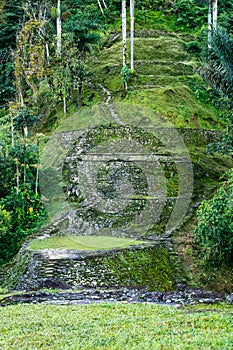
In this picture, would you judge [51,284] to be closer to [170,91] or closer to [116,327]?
[116,327]

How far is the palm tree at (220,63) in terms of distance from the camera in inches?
508

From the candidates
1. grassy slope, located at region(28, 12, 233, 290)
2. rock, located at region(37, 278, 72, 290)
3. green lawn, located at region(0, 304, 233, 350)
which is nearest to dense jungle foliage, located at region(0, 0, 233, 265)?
grassy slope, located at region(28, 12, 233, 290)

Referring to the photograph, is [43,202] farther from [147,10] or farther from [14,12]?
[147,10]

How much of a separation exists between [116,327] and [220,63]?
9124 mm

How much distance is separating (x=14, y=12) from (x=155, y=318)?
1135 inches

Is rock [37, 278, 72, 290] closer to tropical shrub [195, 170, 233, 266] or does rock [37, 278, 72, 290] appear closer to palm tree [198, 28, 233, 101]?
tropical shrub [195, 170, 233, 266]

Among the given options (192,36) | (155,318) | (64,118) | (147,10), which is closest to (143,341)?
(155,318)

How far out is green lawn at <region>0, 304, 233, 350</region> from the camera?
19.5ft

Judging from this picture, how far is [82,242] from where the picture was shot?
13.6 m

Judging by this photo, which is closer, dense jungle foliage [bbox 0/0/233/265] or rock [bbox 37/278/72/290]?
rock [bbox 37/278/72/290]

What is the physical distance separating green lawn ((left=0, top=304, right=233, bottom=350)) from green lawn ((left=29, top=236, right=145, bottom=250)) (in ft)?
15.3

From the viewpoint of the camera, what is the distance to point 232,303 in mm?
8719

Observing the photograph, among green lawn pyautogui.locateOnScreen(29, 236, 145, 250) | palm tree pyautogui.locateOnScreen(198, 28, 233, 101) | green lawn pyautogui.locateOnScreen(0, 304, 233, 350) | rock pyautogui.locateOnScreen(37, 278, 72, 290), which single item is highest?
palm tree pyautogui.locateOnScreen(198, 28, 233, 101)

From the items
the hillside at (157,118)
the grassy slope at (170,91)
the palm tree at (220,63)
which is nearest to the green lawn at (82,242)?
the hillside at (157,118)
